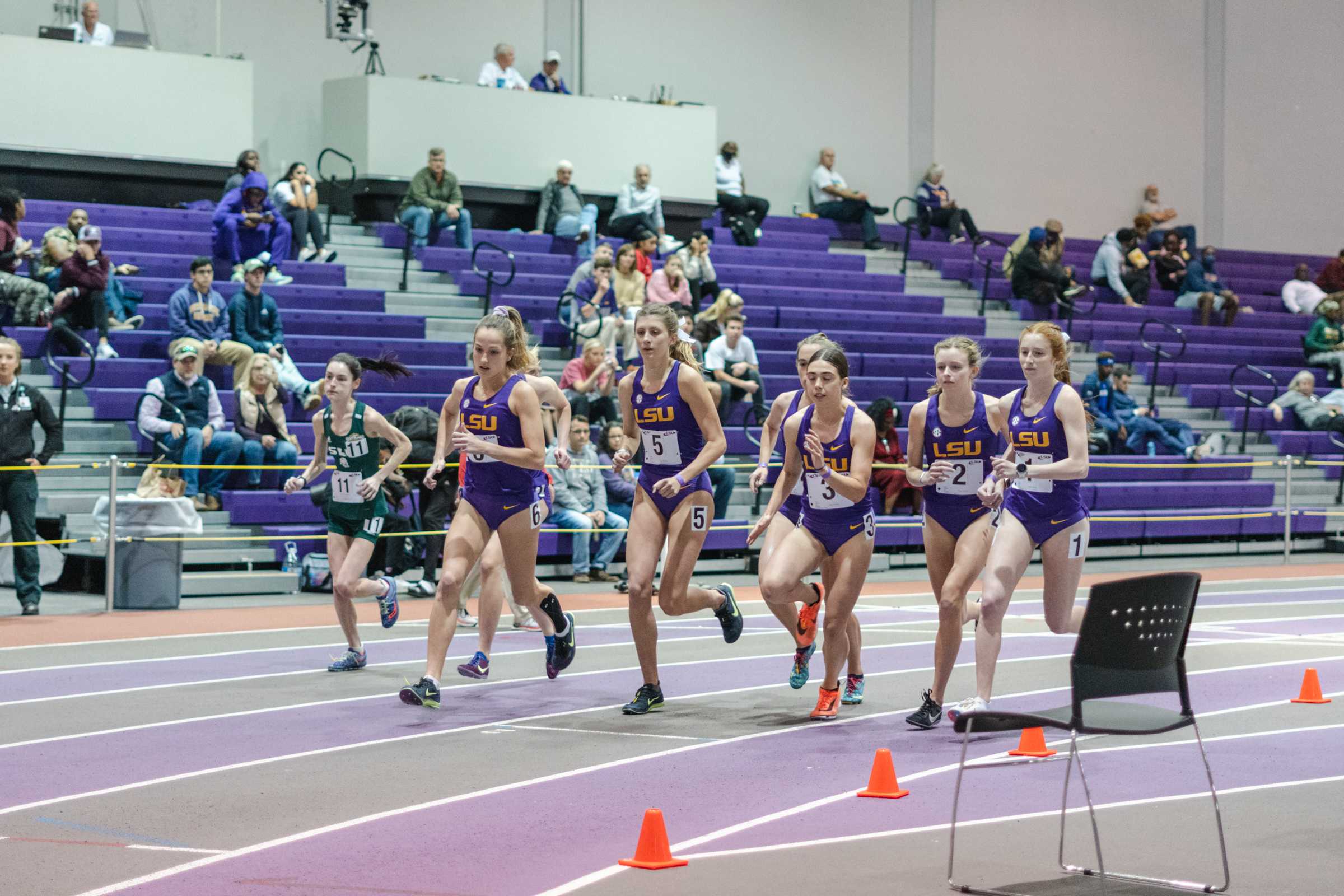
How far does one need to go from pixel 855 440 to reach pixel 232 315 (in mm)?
9390

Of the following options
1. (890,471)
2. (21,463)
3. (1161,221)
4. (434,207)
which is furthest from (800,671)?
(1161,221)

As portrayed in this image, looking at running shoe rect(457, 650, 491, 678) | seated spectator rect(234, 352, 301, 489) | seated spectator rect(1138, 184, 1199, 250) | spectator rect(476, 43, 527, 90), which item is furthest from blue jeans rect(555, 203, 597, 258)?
running shoe rect(457, 650, 491, 678)

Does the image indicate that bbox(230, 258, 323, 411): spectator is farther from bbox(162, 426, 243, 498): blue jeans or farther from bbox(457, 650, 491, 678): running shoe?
bbox(457, 650, 491, 678): running shoe

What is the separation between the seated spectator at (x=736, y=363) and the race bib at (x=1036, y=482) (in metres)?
9.83

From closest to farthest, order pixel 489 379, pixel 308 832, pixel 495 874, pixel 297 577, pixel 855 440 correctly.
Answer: pixel 495 874 → pixel 308 832 → pixel 855 440 → pixel 489 379 → pixel 297 577

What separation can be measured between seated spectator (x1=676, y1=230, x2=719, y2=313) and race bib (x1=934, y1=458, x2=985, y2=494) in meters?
11.7

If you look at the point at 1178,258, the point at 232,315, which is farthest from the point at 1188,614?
the point at 1178,258

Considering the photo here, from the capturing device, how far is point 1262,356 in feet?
82.5

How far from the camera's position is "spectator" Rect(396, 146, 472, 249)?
20.1 metres

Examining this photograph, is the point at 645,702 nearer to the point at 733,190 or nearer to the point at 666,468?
the point at 666,468

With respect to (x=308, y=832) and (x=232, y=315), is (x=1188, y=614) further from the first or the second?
(x=232, y=315)

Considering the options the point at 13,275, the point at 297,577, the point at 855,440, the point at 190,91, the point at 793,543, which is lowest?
the point at 297,577

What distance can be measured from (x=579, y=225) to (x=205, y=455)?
7.52 meters

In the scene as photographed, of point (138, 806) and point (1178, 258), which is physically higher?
point (1178, 258)
